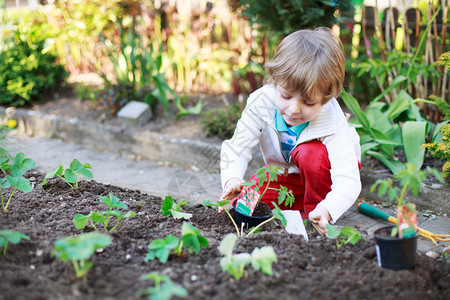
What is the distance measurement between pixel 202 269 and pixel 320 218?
2.10ft

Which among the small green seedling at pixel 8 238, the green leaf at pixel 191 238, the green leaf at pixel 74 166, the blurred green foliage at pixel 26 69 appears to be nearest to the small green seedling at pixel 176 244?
the green leaf at pixel 191 238

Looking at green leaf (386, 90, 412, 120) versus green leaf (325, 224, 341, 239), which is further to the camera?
green leaf (386, 90, 412, 120)

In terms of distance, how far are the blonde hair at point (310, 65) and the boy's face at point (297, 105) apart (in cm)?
2

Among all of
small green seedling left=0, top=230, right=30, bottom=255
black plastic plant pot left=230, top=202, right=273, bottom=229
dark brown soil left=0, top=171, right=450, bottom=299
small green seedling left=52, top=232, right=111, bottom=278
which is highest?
small green seedling left=52, top=232, right=111, bottom=278

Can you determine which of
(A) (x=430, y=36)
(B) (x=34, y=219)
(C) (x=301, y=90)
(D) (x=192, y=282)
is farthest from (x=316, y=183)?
(A) (x=430, y=36)

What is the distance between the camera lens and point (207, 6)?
173 inches

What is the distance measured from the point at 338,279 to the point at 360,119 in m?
1.49

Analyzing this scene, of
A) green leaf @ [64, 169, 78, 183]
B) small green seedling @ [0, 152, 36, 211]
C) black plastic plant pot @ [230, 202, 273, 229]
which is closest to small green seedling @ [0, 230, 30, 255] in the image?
small green seedling @ [0, 152, 36, 211]

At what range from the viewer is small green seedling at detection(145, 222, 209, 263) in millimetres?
1383

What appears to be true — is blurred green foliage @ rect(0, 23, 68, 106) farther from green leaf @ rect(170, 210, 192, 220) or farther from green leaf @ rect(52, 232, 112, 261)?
green leaf @ rect(52, 232, 112, 261)

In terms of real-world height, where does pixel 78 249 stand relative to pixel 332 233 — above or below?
above

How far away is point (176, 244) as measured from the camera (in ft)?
4.59

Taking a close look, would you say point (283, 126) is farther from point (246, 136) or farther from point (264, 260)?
point (264, 260)

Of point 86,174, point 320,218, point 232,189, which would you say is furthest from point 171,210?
point 320,218
